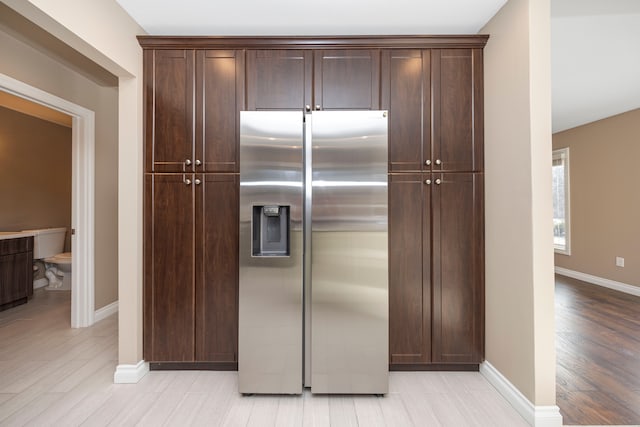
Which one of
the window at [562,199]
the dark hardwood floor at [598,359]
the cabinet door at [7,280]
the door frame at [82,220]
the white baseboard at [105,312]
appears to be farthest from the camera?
the window at [562,199]

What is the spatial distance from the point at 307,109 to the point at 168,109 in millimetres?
1025

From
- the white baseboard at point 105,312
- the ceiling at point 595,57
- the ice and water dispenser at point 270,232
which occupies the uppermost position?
the ceiling at point 595,57

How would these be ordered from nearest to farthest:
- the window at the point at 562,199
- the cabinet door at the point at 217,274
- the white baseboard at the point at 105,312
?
the cabinet door at the point at 217,274
the white baseboard at the point at 105,312
the window at the point at 562,199

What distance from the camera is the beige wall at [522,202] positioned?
175 centimetres

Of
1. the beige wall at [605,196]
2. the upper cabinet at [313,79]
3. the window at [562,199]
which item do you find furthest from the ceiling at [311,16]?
the window at [562,199]

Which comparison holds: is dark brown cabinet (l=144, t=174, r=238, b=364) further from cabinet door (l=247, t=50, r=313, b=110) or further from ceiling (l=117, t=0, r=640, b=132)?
ceiling (l=117, t=0, r=640, b=132)

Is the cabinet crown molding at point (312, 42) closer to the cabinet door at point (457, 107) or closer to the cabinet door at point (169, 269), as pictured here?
the cabinet door at point (457, 107)

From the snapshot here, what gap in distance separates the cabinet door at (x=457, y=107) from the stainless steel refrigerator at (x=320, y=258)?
60 cm

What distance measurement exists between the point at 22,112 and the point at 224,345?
474 centimetres

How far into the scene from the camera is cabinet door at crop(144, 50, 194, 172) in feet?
7.32

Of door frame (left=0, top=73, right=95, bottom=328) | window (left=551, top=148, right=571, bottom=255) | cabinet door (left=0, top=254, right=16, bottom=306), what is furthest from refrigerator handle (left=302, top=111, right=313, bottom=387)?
window (left=551, top=148, right=571, bottom=255)

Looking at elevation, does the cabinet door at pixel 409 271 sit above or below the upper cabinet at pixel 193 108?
below

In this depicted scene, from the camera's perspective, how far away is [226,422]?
5.69 feet

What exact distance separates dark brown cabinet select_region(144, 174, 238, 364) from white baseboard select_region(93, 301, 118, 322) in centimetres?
150
